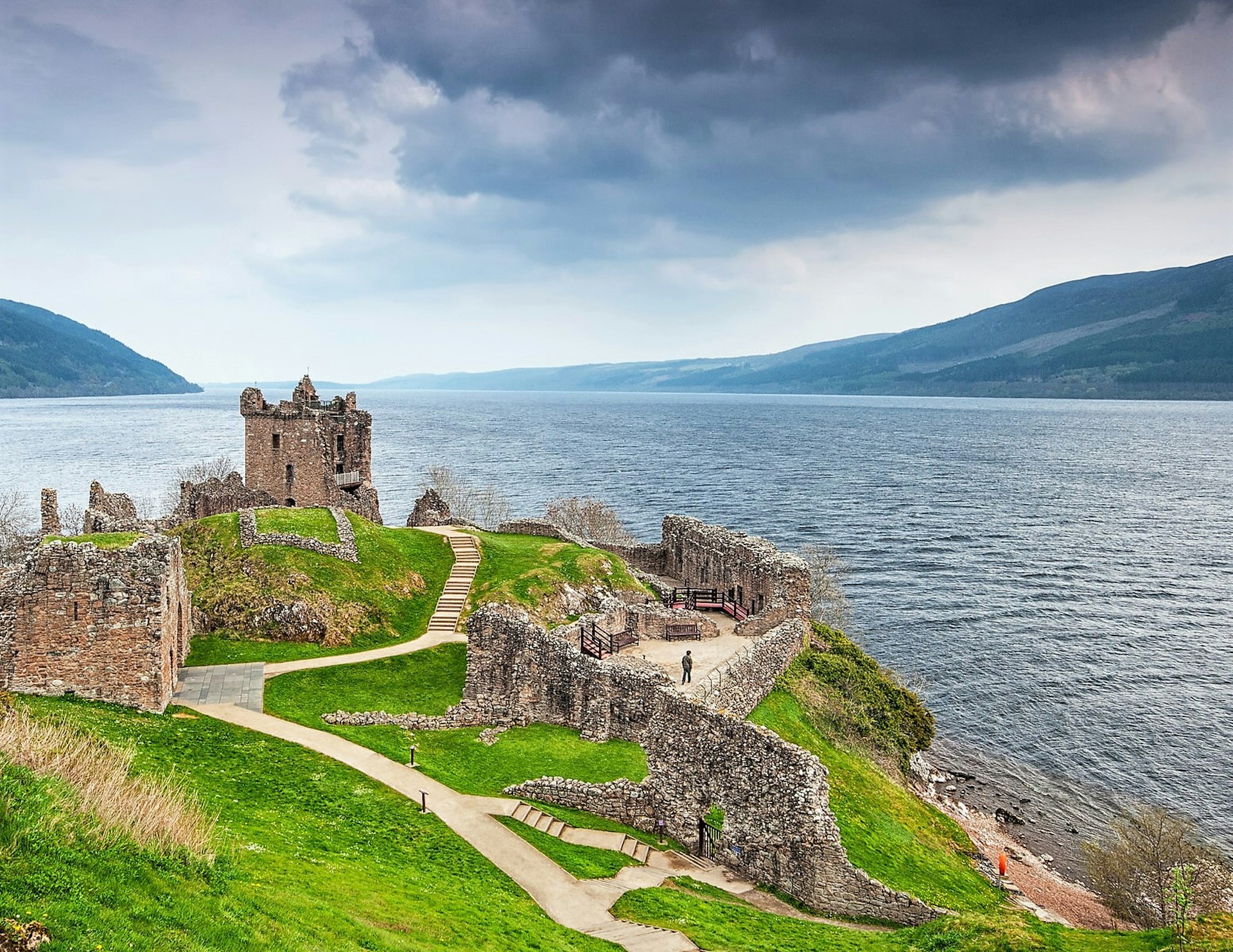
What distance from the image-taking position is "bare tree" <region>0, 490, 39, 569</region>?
5278 centimetres

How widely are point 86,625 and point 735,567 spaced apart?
3748cm

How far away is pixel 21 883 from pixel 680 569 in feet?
176

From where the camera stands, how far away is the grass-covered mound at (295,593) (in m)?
37.1

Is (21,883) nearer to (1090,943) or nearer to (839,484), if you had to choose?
(1090,943)

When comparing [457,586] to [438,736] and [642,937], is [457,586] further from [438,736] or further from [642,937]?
[642,937]

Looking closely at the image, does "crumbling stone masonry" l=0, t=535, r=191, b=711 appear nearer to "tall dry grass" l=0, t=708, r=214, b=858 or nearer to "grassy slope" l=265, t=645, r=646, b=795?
"grassy slope" l=265, t=645, r=646, b=795

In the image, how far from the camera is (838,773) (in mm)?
33750

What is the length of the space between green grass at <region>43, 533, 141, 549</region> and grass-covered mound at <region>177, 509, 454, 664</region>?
22.5 ft

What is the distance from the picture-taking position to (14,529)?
69.8m

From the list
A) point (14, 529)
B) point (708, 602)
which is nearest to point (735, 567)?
point (708, 602)

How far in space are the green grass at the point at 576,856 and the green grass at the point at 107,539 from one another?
1706cm

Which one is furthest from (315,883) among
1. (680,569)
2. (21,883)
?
(680,569)

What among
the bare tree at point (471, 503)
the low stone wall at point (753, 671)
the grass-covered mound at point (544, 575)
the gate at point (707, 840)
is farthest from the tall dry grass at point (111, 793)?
the bare tree at point (471, 503)

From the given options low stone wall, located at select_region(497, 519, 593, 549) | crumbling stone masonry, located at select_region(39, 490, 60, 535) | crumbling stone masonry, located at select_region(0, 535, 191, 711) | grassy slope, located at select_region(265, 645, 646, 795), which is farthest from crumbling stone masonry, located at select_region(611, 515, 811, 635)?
crumbling stone masonry, located at select_region(39, 490, 60, 535)
